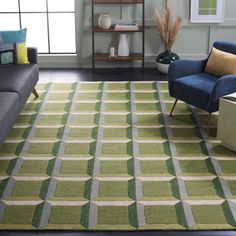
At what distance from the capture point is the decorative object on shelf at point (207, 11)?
19.4ft

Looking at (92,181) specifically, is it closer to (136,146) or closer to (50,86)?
(136,146)

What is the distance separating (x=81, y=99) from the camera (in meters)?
5.04

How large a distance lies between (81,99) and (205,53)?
6.77 feet

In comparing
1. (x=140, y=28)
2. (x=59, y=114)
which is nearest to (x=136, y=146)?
(x=59, y=114)

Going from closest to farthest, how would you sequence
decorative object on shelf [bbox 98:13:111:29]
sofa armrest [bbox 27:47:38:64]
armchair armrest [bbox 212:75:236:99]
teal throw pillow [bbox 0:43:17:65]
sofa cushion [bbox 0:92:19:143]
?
sofa cushion [bbox 0:92:19:143], armchair armrest [bbox 212:75:236:99], teal throw pillow [bbox 0:43:17:65], sofa armrest [bbox 27:47:38:64], decorative object on shelf [bbox 98:13:111:29]

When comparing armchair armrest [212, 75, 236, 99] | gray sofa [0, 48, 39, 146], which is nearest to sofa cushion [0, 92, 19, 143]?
gray sofa [0, 48, 39, 146]

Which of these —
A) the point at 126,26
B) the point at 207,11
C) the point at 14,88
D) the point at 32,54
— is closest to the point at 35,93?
the point at 32,54

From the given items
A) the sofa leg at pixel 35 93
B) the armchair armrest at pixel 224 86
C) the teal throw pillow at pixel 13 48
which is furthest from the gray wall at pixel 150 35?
the armchair armrest at pixel 224 86

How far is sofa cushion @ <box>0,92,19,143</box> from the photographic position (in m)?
3.53

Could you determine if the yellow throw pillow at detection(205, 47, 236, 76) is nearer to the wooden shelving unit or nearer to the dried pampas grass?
the dried pampas grass

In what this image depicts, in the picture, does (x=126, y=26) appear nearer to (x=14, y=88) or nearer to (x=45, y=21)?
(x=45, y=21)

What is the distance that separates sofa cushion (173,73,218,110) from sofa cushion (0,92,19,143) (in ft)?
4.90

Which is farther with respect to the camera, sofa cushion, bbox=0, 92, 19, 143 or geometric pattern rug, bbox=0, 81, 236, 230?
sofa cushion, bbox=0, 92, 19, 143

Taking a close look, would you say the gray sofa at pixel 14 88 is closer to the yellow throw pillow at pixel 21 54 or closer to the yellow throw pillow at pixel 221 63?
the yellow throw pillow at pixel 21 54
